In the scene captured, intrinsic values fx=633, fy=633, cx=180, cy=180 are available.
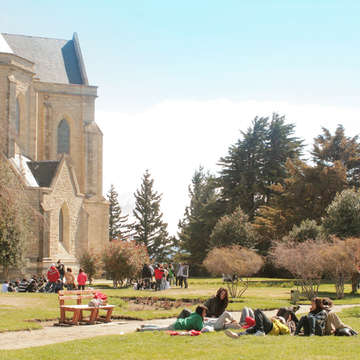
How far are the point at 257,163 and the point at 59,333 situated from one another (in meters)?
50.9

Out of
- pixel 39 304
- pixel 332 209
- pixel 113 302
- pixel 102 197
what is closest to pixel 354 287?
pixel 332 209

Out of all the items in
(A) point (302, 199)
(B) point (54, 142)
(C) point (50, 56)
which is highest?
(C) point (50, 56)

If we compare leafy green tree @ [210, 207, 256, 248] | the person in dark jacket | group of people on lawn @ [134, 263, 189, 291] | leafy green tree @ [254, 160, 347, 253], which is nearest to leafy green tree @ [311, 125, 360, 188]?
leafy green tree @ [254, 160, 347, 253]

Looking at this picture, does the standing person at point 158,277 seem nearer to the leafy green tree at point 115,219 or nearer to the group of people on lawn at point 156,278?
the group of people on lawn at point 156,278

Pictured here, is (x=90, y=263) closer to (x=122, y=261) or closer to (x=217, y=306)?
(x=122, y=261)

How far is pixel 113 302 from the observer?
73.4ft

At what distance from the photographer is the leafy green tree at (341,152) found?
54.6m

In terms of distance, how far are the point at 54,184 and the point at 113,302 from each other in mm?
21978

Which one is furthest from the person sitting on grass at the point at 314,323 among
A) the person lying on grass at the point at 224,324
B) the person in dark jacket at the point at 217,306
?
the person in dark jacket at the point at 217,306

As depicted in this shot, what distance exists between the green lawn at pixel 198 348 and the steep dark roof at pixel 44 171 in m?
31.4

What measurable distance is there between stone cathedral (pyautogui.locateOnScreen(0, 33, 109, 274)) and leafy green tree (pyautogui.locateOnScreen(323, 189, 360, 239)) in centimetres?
1652

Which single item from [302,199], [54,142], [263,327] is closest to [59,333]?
[263,327]

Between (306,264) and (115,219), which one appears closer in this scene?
(306,264)

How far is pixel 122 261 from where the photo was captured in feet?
119
